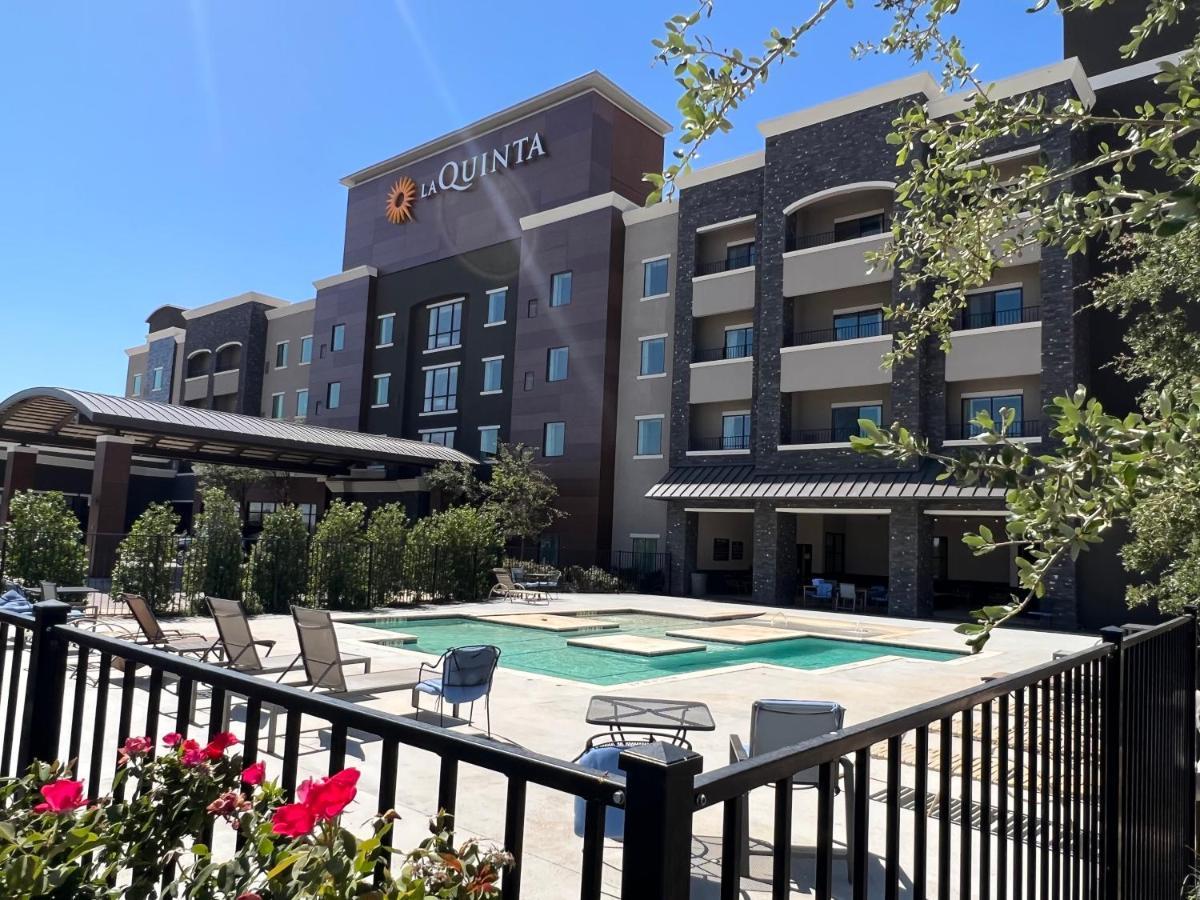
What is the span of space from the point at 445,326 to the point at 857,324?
19976 millimetres

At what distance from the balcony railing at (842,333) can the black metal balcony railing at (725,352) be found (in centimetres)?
179

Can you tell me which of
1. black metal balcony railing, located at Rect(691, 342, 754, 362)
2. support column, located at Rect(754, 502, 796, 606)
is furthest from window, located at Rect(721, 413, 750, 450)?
support column, located at Rect(754, 502, 796, 606)

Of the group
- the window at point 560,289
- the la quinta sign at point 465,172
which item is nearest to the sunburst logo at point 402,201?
the la quinta sign at point 465,172

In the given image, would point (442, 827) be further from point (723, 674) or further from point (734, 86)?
point (723, 674)

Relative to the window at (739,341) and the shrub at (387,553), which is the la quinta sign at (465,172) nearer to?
the window at (739,341)

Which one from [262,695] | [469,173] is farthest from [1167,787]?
[469,173]

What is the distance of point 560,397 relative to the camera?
34531 mm

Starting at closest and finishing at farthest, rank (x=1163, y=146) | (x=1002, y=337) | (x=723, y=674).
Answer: (x=1163, y=146) → (x=723, y=674) → (x=1002, y=337)

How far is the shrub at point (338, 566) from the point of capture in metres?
19.4

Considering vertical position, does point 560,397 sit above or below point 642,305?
below

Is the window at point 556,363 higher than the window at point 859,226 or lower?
lower

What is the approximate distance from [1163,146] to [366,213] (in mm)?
45330

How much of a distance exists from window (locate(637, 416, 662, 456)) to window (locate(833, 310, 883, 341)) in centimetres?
757

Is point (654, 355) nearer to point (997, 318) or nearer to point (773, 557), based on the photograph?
point (773, 557)
